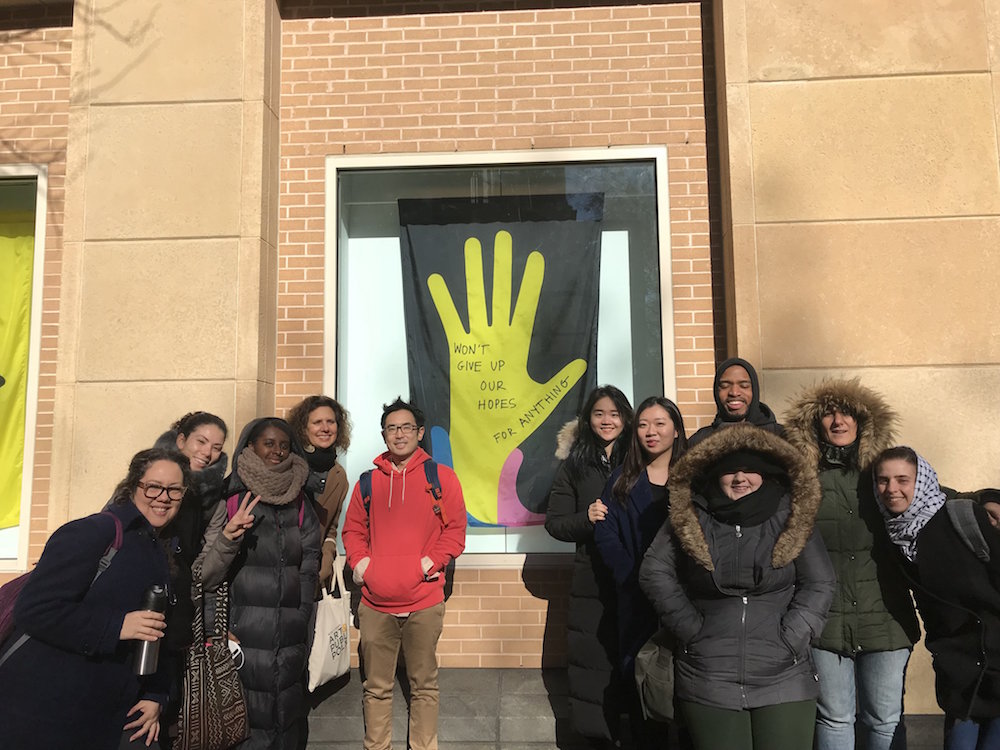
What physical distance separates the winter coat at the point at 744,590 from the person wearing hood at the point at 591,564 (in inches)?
33.4

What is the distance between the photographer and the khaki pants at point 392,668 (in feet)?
15.1

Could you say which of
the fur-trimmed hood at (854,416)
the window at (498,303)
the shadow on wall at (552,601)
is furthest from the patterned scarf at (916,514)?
the shadow on wall at (552,601)

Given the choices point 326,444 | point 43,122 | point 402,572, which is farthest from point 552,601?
point 43,122

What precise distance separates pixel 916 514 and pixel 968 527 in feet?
0.74

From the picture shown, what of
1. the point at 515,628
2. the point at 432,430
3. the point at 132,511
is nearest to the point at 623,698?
the point at 515,628

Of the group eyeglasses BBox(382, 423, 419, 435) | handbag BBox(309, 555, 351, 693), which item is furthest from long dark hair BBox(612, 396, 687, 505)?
handbag BBox(309, 555, 351, 693)

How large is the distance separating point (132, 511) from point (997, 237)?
551cm

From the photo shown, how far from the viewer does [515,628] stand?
5.42 meters

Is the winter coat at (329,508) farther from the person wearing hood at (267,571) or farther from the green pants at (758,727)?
the green pants at (758,727)

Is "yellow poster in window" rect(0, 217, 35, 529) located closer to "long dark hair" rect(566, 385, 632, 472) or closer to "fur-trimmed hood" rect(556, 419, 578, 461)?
"fur-trimmed hood" rect(556, 419, 578, 461)

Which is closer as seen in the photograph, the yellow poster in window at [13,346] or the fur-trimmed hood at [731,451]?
the fur-trimmed hood at [731,451]

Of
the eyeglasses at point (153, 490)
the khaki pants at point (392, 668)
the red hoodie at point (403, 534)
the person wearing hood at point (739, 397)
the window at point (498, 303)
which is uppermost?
the window at point (498, 303)

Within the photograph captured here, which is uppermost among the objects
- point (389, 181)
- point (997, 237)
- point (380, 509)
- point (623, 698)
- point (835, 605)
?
point (389, 181)

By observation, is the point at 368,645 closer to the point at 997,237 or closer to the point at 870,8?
the point at 997,237
